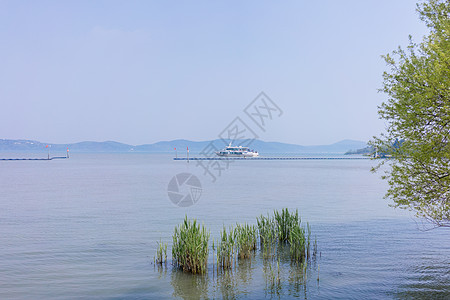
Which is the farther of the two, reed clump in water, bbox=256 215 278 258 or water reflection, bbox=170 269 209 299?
reed clump in water, bbox=256 215 278 258

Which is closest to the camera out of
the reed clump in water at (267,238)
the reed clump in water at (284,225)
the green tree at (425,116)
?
the green tree at (425,116)

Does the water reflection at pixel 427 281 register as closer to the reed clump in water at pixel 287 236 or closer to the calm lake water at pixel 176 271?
the calm lake water at pixel 176 271

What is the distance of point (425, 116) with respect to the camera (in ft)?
47.2

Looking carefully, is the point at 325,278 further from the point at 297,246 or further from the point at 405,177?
the point at 405,177

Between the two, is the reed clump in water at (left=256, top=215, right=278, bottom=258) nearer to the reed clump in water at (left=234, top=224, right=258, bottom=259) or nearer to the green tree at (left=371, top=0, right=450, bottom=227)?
the reed clump in water at (left=234, top=224, right=258, bottom=259)

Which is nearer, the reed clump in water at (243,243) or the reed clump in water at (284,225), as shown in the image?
the reed clump in water at (243,243)

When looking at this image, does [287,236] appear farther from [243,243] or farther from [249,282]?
[249,282]

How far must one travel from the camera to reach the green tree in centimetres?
1377

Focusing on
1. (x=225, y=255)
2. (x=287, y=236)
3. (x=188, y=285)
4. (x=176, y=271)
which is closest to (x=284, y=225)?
(x=287, y=236)

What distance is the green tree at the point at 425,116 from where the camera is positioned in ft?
45.2

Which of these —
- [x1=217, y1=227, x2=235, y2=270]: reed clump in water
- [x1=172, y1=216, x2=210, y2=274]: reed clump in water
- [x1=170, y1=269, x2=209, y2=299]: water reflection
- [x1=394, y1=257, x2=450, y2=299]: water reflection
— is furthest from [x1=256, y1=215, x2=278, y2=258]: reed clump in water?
[x1=394, y1=257, x2=450, y2=299]: water reflection

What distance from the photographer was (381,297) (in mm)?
13984

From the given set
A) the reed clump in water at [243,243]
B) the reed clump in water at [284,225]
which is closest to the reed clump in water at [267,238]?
the reed clump in water at [284,225]

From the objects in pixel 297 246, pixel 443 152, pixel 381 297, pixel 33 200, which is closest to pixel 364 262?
pixel 297 246
